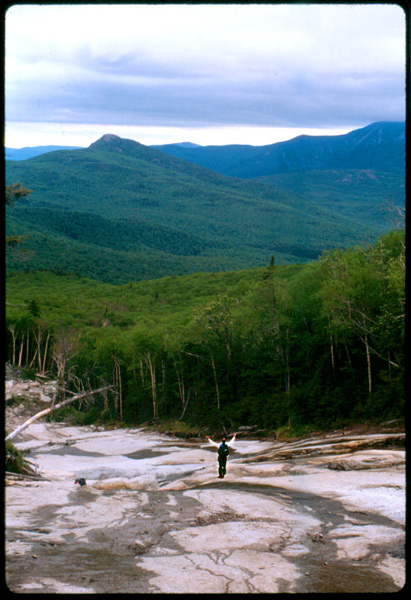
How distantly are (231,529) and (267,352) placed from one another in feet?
116

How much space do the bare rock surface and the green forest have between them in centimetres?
446

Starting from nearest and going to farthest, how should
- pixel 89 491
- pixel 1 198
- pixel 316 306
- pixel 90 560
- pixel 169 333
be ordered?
pixel 1 198 → pixel 90 560 → pixel 89 491 → pixel 316 306 → pixel 169 333

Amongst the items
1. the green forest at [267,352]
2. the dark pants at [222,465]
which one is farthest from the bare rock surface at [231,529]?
the green forest at [267,352]

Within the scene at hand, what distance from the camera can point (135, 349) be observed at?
2699 inches

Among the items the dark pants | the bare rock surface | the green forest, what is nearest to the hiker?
the dark pants

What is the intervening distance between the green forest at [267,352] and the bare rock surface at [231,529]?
4.46 meters

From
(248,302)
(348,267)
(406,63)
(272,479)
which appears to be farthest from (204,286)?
(406,63)

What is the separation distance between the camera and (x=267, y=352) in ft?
157

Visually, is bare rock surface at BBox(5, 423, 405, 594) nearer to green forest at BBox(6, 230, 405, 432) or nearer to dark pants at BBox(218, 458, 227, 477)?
dark pants at BBox(218, 458, 227, 477)

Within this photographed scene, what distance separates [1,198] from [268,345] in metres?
44.8

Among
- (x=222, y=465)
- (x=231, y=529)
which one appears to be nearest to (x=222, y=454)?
(x=222, y=465)

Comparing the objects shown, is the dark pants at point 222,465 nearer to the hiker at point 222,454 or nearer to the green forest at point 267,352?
the hiker at point 222,454

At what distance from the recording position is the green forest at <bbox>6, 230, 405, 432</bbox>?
33375 millimetres

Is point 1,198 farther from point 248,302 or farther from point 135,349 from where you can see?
point 135,349
